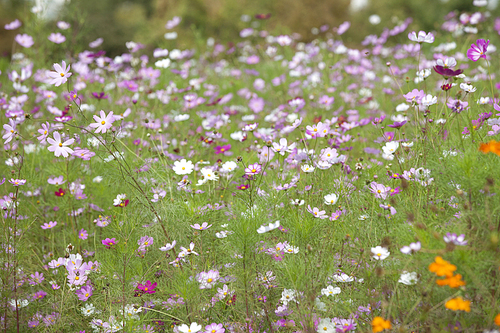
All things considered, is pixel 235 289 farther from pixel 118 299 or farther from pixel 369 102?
pixel 369 102

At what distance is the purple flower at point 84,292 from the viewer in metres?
1.61

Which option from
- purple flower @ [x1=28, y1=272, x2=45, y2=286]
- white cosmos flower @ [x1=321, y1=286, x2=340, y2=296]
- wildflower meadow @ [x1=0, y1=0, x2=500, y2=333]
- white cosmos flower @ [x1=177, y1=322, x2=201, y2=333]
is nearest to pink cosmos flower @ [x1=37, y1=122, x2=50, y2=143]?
wildflower meadow @ [x1=0, y1=0, x2=500, y2=333]

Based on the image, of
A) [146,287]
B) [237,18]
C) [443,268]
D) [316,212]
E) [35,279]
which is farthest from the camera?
[237,18]

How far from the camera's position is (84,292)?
164 centimetres

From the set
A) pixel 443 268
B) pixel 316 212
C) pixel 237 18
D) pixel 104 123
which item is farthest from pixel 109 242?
pixel 237 18

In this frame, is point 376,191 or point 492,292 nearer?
point 492,292

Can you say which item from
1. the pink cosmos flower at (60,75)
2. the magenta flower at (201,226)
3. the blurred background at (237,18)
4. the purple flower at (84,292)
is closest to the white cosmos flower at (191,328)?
the magenta flower at (201,226)

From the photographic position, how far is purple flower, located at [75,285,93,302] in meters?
1.61

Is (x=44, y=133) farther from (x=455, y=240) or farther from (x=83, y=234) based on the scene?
(x=455, y=240)

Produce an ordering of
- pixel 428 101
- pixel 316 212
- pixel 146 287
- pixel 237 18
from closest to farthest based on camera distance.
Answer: pixel 146 287 → pixel 316 212 → pixel 428 101 → pixel 237 18

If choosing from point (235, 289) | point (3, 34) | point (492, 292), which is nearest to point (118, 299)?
point (235, 289)

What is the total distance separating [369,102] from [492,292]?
2580mm

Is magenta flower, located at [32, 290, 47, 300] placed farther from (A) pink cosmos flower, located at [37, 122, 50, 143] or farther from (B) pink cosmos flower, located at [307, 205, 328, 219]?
(B) pink cosmos flower, located at [307, 205, 328, 219]

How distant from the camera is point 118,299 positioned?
1544 millimetres
